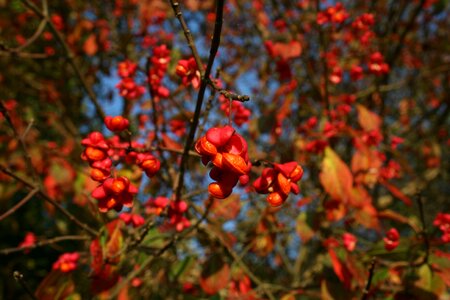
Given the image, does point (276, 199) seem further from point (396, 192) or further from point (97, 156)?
point (396, 192)

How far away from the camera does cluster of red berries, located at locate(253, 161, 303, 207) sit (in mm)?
1189

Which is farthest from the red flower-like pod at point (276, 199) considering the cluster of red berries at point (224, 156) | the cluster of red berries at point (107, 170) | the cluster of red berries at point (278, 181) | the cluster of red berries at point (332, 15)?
the cluster of red berries at point (332, 15)

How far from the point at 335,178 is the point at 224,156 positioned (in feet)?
4.42

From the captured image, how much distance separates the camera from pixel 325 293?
1.94 metres

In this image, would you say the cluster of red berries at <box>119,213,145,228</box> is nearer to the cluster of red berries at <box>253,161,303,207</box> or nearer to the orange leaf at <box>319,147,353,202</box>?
the cluster of red berries at <box>253,161,303,207</box>

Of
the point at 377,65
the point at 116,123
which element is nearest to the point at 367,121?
the point at 377,65

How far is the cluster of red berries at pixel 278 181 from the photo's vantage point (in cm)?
119

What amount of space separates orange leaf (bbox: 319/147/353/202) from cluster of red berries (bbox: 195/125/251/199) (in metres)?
1.21

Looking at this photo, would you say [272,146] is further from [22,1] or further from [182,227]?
[22,1]

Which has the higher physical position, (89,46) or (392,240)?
(89,46)

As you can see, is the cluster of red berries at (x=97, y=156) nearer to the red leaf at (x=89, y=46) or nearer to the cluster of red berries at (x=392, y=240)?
the cluster of red berries at (x=392, y=240)

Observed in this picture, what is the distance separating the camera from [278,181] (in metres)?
1.20

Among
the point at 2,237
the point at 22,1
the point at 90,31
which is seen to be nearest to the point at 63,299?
the point at 22,1

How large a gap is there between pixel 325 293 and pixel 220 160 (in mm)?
1269
